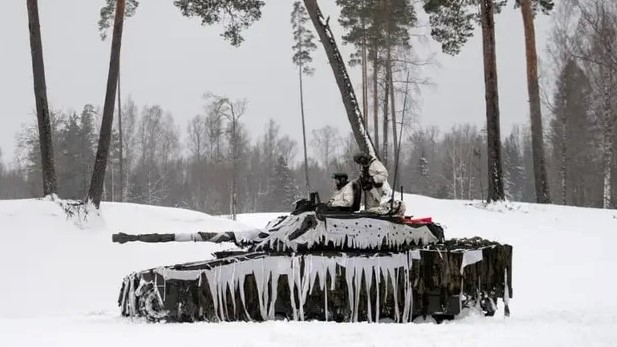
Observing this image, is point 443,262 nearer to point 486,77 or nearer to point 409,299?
point 409,299

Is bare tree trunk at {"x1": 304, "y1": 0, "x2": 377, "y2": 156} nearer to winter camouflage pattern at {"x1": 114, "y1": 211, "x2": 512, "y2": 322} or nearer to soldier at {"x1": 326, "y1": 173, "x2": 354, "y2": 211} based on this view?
soldier at {"x1": 326, "y1": 173, "x2": 354, "y2": 211}

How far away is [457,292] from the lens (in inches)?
281

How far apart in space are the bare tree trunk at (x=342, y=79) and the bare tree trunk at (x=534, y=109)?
709 cm

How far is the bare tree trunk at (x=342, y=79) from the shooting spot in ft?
44.7

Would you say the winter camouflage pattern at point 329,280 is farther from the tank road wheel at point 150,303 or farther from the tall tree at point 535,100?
the tall tree at point 535,100

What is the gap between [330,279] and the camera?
7094mm

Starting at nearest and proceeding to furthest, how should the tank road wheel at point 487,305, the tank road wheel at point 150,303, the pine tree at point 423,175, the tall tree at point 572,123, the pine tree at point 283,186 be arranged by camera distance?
the tank road wheel at point 150,303, the tank road wheel at point 487,305, the tall tree at point 572,123, the pine tree at point 283,186, the pine tree at point 423,175

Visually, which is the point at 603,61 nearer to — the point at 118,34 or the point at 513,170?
the point at 118,34

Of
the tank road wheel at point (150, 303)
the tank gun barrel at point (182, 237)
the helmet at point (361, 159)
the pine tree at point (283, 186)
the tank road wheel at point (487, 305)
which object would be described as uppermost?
the pine tree at point (283, 186)

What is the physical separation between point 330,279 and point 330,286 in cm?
8

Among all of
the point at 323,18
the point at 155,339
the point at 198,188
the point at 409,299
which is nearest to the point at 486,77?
the point at 323,18


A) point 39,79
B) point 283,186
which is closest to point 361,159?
point 39,79

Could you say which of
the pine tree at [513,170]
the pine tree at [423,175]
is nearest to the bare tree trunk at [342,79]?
the pine tree at [423,175]

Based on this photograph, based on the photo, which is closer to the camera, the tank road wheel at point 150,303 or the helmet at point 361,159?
the tank road wheel at point 150,303
